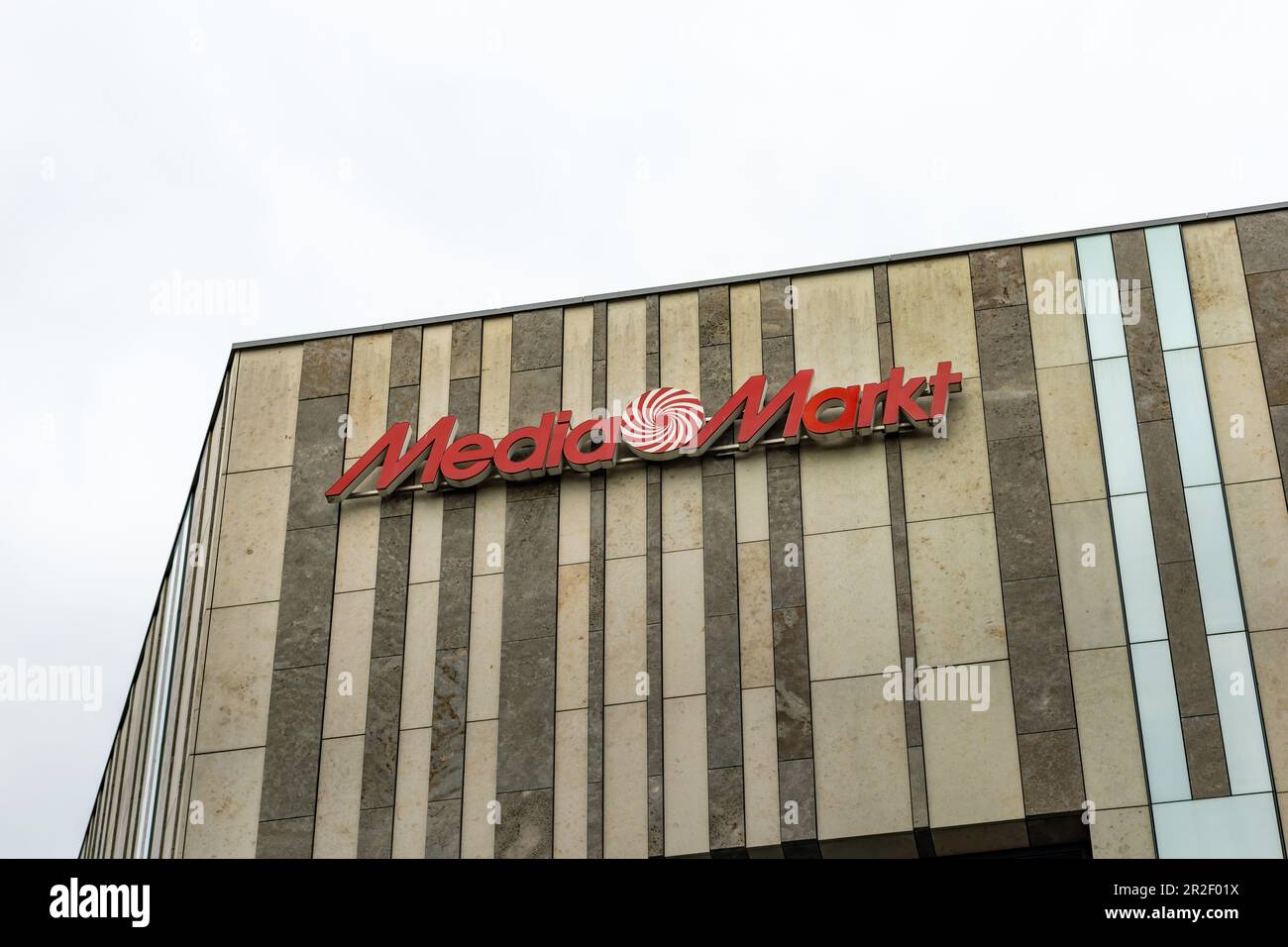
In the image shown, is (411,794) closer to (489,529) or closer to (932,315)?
(489,529)

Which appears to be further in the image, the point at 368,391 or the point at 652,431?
the point at 368,391

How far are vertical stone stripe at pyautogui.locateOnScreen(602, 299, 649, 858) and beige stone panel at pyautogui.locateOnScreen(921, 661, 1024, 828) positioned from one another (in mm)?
4520

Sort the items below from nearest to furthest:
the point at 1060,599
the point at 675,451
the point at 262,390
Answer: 1. the point at 1060,599
2. the point at 675,451
3. the point at 262,390

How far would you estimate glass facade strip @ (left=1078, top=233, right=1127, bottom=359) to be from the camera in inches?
1145

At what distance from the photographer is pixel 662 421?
2962 cm

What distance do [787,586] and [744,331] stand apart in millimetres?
5085

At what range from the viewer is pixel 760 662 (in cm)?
2753

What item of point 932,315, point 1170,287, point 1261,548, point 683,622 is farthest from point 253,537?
point 1261,548

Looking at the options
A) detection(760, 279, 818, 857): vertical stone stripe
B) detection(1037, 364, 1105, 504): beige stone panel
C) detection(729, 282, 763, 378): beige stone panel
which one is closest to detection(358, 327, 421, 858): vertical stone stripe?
detection(729, 282, 763, 378): beige stone panel

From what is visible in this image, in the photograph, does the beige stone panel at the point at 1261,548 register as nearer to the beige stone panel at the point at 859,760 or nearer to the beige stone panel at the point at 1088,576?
the beige stone panel at the point at 1088,576
